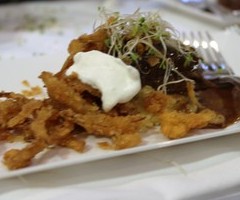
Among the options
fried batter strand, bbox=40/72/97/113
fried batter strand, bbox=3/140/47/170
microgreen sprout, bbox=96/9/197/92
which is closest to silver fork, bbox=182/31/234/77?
microgreen sprout, bbox=96/9/197/92

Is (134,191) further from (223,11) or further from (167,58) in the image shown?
(223,11)

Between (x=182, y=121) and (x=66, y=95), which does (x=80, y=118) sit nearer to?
(x=66, y=95)

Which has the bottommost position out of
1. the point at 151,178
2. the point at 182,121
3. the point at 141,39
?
the point at 151,178

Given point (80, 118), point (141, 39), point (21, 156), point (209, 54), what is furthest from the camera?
point (209, 54)

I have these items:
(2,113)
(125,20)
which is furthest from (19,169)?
(125,20)

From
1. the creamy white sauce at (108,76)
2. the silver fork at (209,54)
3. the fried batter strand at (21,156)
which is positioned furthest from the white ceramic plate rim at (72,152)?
the silver fork at (209,54)

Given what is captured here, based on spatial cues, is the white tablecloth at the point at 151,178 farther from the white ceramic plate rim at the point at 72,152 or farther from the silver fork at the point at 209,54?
the silver fork at the point at 209,54

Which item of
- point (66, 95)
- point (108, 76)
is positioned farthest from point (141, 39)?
point (66, 95)
